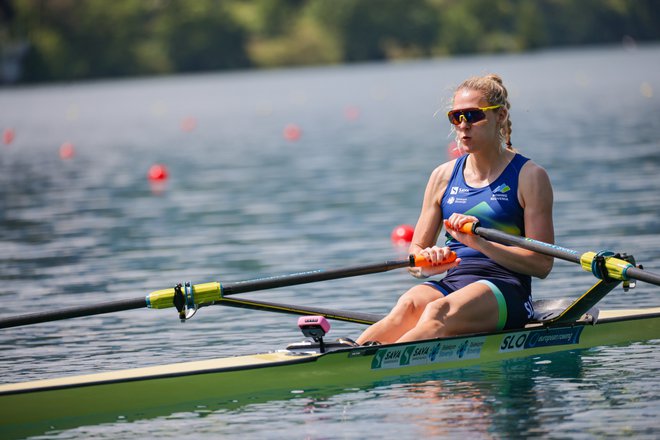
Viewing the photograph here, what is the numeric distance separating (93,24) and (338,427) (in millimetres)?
105271

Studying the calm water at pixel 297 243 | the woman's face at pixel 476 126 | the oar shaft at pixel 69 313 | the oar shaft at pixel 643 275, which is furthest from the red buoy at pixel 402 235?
the oar shaft at pixel 69 313

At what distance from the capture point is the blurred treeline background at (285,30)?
356 feet

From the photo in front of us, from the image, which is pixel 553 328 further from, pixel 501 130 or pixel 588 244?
pixel 588 244

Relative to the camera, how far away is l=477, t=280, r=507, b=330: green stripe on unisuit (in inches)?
328

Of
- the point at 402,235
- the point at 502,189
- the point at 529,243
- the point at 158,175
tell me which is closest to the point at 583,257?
the point at 529,243

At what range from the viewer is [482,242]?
840cm

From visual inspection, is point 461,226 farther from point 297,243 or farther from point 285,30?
point 285,30

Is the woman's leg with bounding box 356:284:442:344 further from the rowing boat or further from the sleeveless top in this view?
the sleeveless top

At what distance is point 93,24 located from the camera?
109438mm

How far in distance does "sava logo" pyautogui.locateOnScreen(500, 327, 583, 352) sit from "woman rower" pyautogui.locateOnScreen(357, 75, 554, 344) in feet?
0.29

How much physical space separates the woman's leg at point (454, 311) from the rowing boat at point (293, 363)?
0.07m

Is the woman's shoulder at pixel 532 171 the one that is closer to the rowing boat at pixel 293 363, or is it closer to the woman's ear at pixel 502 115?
the woman's ear at pixel 502 115

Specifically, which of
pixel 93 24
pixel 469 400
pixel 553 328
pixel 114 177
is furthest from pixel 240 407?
pixel 93 24

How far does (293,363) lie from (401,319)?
0.77 m
